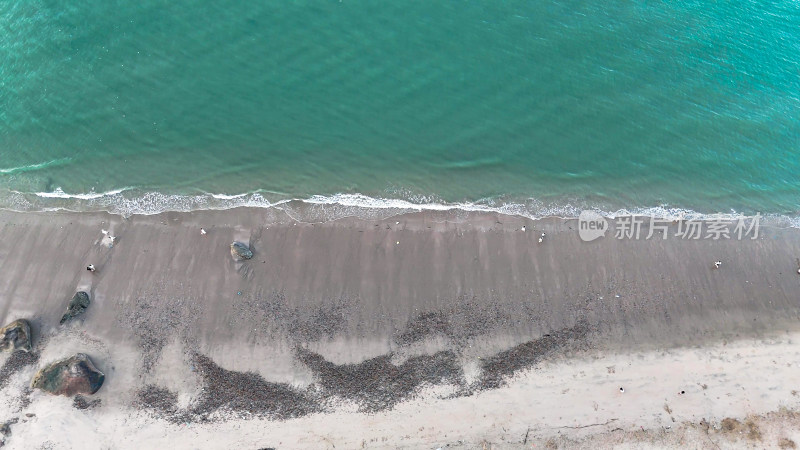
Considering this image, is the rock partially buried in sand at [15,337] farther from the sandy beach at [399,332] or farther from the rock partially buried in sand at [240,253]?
the rock partially buried in sand at [240,253]

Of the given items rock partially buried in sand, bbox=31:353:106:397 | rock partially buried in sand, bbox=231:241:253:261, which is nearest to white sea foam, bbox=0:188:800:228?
rock partially buried in sand, bbox=231:241:253:261

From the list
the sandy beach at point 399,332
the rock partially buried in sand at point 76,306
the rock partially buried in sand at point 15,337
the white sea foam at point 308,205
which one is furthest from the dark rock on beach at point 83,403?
the white sea foam at point 308,205

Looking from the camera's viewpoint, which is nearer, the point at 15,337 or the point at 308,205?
the point at 15,337

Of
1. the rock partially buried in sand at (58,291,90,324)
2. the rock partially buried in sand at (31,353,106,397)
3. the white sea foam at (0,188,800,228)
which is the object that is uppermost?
the white sea foam at (0,188,800,228)

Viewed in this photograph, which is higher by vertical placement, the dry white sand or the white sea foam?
the white sea foam

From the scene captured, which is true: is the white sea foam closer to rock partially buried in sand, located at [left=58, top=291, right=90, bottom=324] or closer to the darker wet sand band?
the darker wet sand band

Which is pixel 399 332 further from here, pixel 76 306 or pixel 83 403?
pixel 76 306

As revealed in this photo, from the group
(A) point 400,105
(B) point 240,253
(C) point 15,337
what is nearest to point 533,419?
(B) point 240,253
